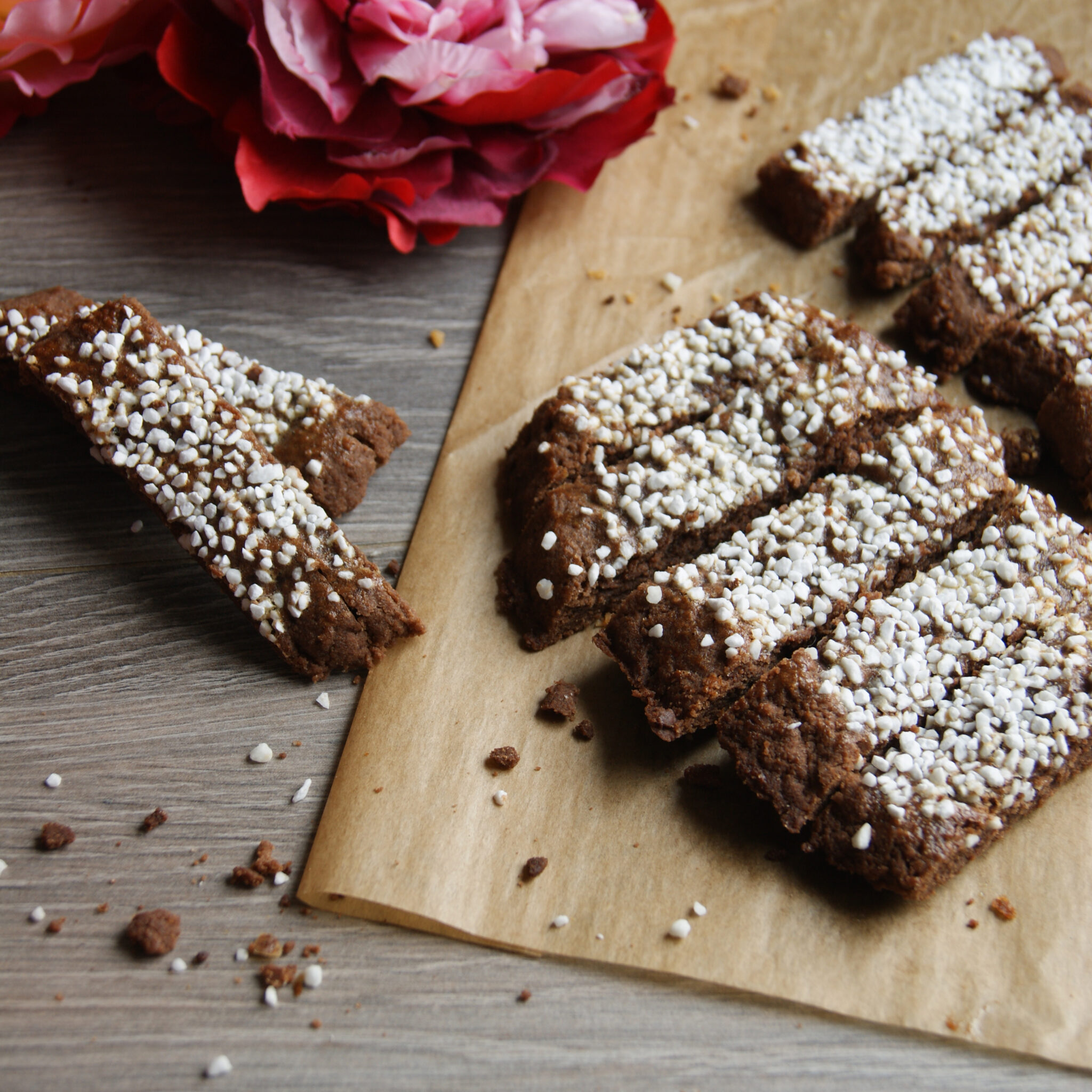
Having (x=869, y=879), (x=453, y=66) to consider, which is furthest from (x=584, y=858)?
(x=453, y=66)

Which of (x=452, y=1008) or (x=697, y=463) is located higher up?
(x=697, y=463)

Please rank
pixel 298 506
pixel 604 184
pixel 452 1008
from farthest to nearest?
pixel 604 184
pixel 298 506
pixel 452 1008

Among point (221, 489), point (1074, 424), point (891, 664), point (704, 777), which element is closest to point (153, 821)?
point (221, 489)

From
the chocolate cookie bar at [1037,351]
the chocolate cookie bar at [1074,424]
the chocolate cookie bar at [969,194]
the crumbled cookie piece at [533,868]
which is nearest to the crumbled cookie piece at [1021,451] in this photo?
the chocolate cookie bar at [1074,424]

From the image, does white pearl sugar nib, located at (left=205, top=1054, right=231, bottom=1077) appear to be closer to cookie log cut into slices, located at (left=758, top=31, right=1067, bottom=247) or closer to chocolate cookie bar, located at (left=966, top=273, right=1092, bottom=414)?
chocolate cookie bar, located at (left=966, top=273, right=1092, bottom=414)

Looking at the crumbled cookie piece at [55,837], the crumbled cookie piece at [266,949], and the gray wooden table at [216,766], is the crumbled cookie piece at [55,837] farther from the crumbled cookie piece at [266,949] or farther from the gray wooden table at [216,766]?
the crumbled cookie piece at [266,949]

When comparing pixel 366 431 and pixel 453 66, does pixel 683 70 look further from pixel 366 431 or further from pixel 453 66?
pixel 366 431

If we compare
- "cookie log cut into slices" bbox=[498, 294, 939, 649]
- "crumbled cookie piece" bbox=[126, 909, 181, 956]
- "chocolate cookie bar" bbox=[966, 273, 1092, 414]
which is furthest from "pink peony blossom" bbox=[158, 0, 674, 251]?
"crumbled cookie piece" bbox=[126, 909, 181, 956]
